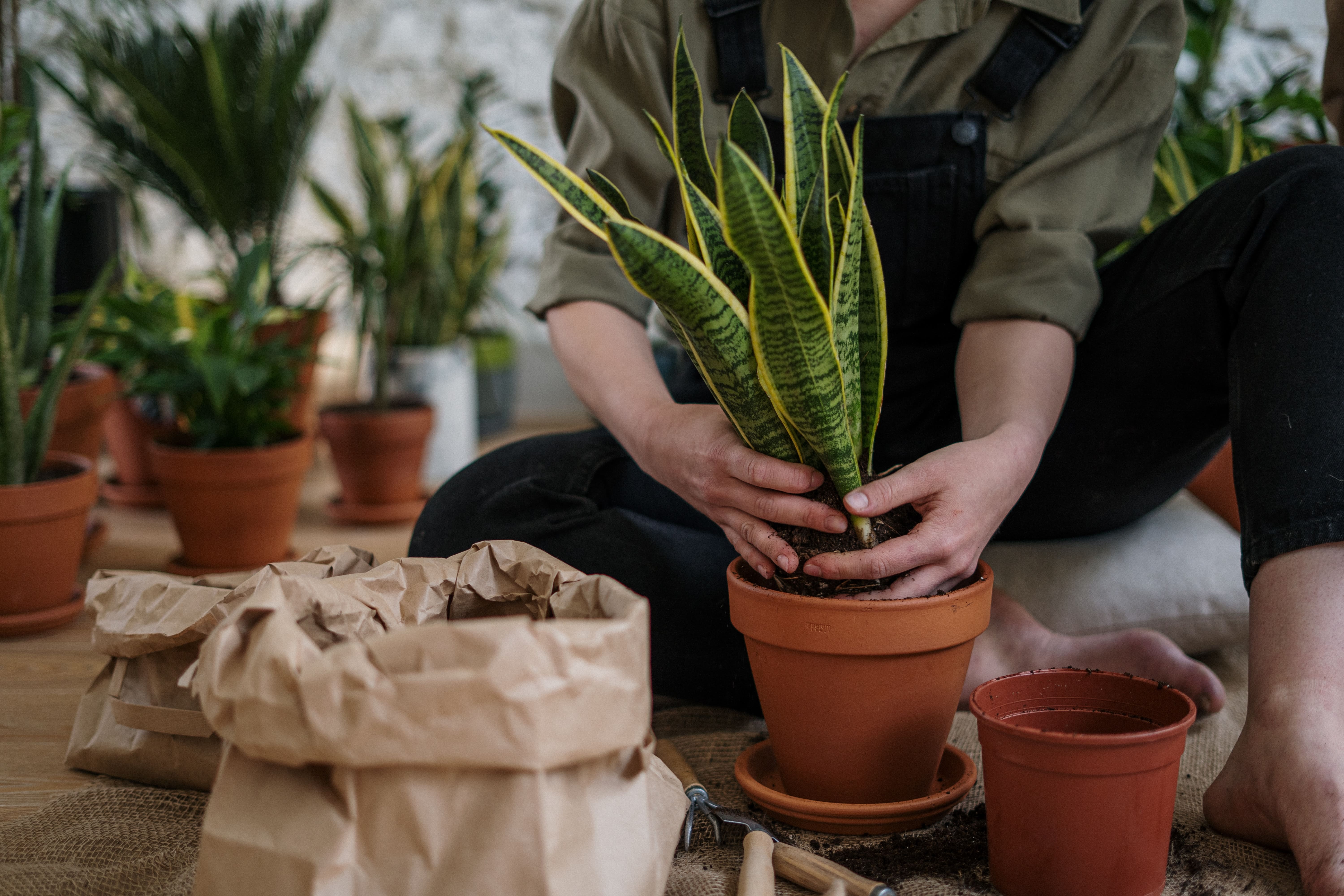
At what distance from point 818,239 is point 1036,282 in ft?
1.15

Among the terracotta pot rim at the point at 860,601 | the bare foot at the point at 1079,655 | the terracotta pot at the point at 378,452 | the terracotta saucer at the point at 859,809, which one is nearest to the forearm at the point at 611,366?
the terracotta pot rim at the point at 860,601

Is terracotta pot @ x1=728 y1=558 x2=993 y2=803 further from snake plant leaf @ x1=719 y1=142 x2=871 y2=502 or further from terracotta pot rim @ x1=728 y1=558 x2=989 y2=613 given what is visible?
snake plant leaf @ x1=719 y1=142 x2=871 y2=502

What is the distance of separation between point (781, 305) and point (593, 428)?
A: 24.8 inches

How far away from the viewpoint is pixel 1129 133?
44.3 inches

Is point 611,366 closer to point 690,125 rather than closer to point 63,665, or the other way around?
point 690,125

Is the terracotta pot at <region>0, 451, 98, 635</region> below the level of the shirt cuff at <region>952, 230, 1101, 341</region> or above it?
below

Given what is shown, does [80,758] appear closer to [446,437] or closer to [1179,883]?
[1179,883]

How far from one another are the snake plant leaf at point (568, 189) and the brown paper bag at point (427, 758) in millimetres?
299

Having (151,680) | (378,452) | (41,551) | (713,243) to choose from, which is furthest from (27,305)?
(713,243)

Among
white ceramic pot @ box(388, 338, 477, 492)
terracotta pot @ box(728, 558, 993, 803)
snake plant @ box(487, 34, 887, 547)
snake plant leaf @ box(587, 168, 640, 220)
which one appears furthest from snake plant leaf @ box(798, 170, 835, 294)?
white ceramic pot @ box(388, 338, 477, 492)

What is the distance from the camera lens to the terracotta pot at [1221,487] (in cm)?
164

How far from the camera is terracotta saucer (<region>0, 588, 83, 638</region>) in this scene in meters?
1.38

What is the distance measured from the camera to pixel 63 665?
129 centimetres

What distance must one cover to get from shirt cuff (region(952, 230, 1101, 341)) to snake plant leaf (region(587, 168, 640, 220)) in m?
0.40
